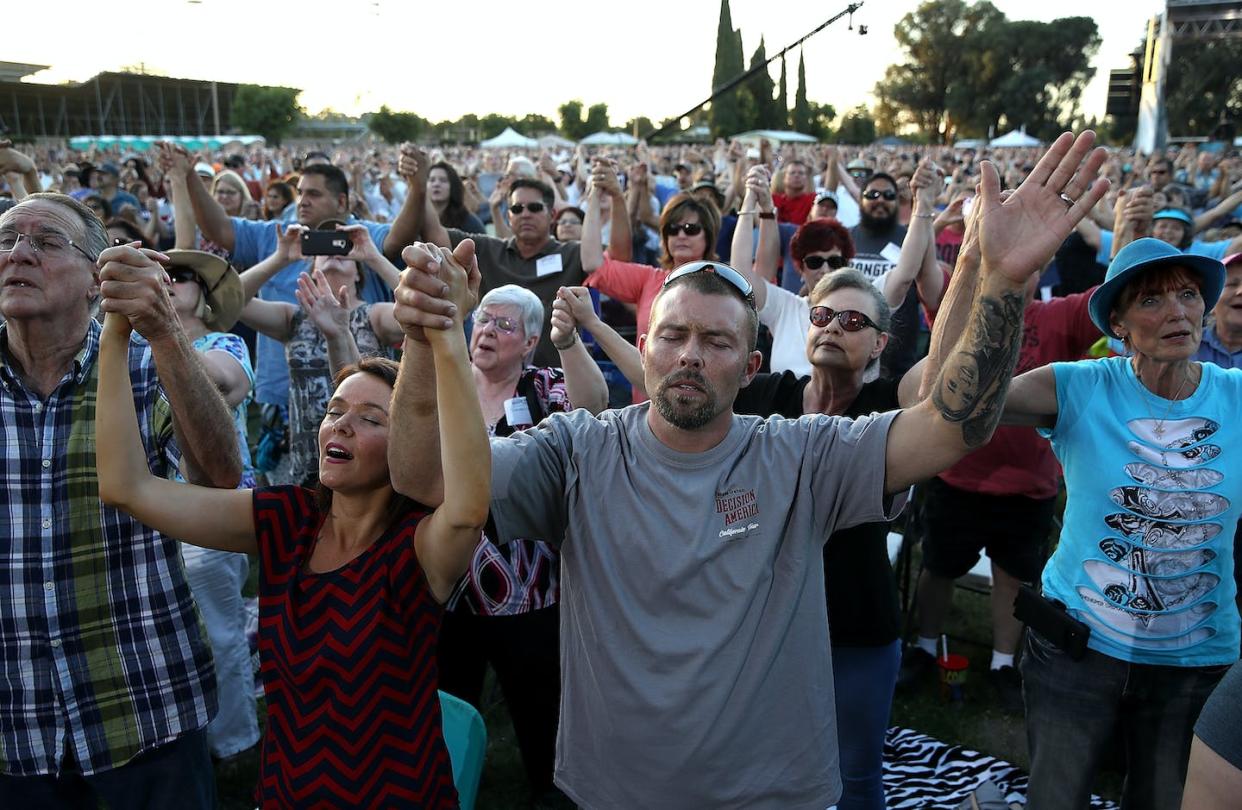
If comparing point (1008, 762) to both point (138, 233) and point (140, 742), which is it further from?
point (138, 233)

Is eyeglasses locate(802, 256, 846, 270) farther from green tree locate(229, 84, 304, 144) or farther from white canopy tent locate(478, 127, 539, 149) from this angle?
green tree locate(229, 84, 304, 144)

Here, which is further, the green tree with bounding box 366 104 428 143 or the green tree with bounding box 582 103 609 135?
the green tree with bounding box 582 103 609 135

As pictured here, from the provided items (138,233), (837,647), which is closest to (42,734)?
(837,647)

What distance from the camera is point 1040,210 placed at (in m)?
1.72

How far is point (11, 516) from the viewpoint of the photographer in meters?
2.04

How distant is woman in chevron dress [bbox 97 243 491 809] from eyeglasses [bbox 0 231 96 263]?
0.34 meters

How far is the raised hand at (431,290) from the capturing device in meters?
1.50

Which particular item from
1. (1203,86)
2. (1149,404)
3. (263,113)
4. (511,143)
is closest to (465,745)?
(1149,404)

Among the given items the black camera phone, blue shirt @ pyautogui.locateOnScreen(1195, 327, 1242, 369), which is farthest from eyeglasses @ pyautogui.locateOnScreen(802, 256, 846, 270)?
the black camera phone

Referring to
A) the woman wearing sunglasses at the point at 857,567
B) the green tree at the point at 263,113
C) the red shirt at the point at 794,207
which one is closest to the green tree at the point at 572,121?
the green tree at the point at 263,113

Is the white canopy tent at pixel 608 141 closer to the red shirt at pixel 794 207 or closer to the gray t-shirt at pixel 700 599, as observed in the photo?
the red shirt at pixel 794 207

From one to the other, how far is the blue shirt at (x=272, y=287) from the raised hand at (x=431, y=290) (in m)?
2.89

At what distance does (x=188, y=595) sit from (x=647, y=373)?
1.36 metres

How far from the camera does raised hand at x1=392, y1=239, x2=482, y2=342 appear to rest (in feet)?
4.91
